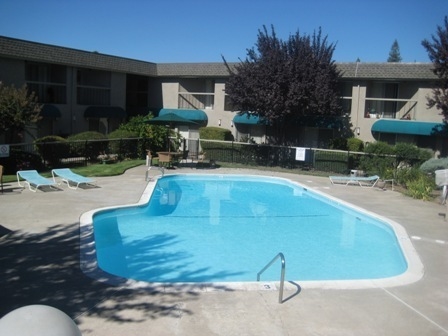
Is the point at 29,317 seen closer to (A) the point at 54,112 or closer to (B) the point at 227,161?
(B) the point at 227,161

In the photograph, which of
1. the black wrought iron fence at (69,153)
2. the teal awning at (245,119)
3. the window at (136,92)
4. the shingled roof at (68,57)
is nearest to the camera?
the black wrought iron fence at (69,153)

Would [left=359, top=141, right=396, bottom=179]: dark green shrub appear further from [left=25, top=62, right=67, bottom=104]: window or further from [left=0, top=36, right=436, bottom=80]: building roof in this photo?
[left=25, top=62, right=67, bottom=104]: window

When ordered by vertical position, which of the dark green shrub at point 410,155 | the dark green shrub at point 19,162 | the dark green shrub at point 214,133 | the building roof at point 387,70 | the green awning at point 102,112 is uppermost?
the building roof at point 387,70

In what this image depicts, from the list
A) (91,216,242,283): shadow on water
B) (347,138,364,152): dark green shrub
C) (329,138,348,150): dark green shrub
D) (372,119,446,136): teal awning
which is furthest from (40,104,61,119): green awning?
(372,119,446,136): teal awning

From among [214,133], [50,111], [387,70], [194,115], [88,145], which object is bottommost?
Result: [88,145]

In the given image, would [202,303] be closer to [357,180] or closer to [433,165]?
[357,180]

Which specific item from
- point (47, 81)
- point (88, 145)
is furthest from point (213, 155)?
point (47, 81)

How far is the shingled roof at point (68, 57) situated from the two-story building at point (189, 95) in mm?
57

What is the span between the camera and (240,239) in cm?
1270

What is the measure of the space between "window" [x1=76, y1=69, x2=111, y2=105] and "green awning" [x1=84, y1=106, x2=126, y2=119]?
3.41ft

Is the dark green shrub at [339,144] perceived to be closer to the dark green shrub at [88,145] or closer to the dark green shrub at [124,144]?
the dark green shrub at [124,144]

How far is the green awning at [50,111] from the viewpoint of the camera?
27016mm

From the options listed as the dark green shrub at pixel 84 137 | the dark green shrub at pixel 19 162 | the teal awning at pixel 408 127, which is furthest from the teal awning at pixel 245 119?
the dark green shrub at pixel 19 162

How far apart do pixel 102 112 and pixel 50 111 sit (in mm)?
4393
